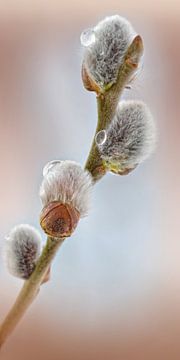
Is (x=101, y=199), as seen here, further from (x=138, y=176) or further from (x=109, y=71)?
(x=109, y=71)

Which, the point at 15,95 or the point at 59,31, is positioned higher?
the point at 59,31

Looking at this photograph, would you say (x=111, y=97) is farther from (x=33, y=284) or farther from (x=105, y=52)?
(x=33, y=284)

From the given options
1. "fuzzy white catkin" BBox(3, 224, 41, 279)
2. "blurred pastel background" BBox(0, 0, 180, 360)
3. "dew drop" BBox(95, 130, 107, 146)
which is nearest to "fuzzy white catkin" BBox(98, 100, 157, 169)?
"dew drop" BBox(95, 130, 107, 146)

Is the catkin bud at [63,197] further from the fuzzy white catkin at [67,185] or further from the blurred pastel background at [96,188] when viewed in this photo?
the blurred pastel background at [96,188]

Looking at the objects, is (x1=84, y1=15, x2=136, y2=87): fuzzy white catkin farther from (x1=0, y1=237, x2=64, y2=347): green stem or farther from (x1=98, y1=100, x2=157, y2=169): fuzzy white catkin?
(x1=0, y1=237, x2=64, y2=347): green stem

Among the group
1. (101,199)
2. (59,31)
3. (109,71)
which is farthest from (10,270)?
(59,31)

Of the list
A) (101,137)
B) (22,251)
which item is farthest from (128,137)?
(22,251)

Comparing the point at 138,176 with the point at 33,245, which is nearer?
the point at 33,245
